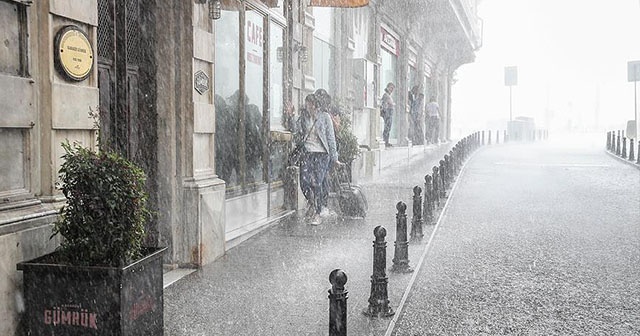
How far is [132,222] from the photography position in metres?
4.43

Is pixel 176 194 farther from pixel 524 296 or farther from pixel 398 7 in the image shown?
pixel 398 7

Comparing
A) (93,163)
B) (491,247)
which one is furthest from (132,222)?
(491,247)

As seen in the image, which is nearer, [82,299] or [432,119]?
[82,299]

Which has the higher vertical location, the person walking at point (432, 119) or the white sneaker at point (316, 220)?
the person walking at point (432, 119)

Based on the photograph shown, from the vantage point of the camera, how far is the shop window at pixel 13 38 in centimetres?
462

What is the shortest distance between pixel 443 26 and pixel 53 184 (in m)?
24.4

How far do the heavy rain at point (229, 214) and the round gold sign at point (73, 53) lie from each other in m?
0.02

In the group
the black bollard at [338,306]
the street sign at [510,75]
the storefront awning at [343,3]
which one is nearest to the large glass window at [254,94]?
the storefront awning at [343,3]

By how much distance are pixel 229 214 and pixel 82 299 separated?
15.2 feet

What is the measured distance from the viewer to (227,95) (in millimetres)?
9109

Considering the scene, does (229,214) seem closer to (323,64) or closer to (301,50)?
(301,50)

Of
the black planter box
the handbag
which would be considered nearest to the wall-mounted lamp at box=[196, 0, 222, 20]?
the handbag

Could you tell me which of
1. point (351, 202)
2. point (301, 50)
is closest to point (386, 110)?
point (301, 50)

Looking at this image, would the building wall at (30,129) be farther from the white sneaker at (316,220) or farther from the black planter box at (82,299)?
the white sneaker at (316,220)
